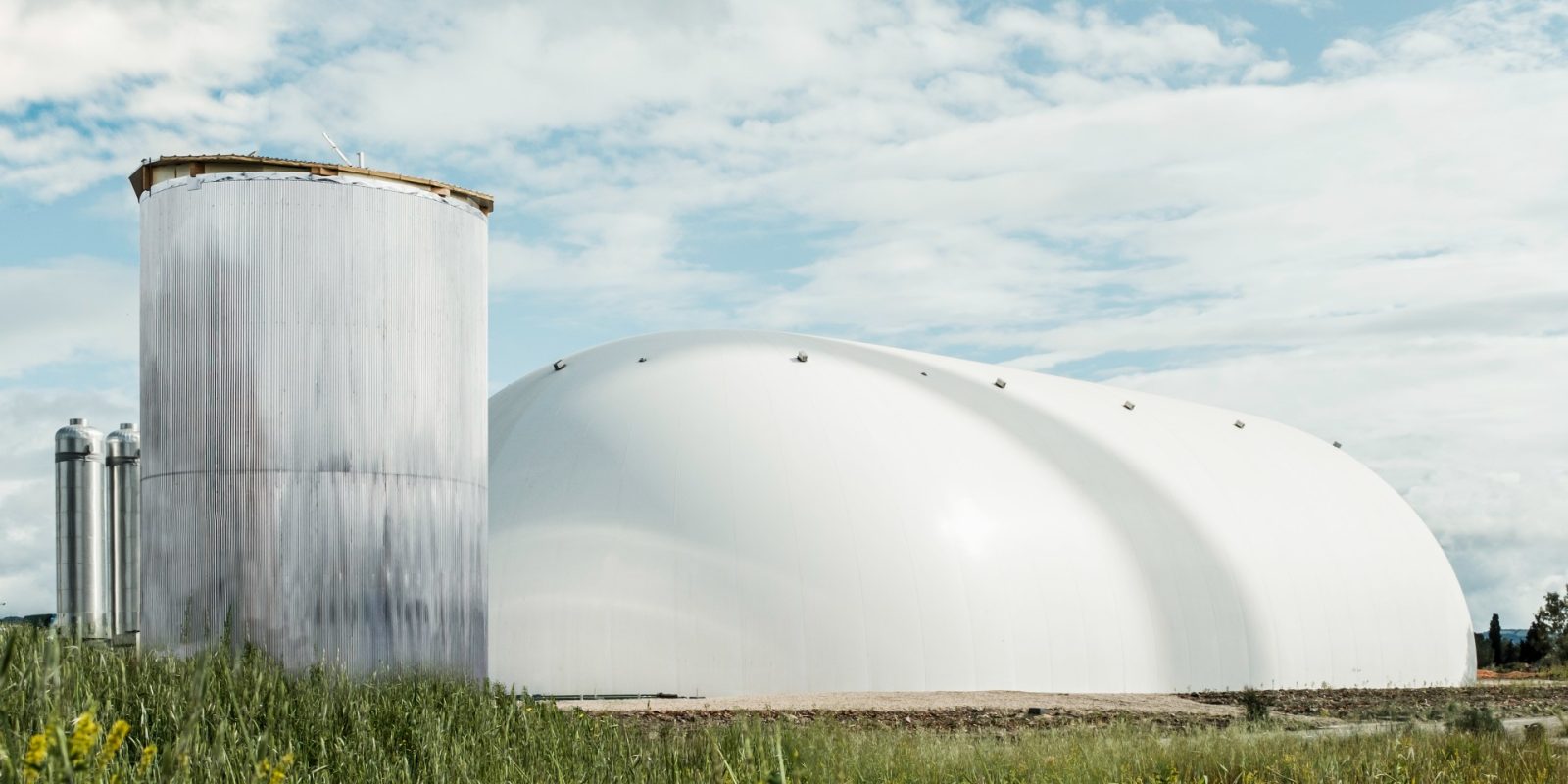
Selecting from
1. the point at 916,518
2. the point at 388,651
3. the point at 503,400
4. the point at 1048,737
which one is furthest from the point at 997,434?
the point at 388,651

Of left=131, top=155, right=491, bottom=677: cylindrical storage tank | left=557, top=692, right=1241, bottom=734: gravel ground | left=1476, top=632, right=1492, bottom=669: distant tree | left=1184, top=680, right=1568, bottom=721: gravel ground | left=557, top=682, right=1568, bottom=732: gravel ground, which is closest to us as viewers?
left=131, top=155, right=491, bottom=677: cylindrical storage tank

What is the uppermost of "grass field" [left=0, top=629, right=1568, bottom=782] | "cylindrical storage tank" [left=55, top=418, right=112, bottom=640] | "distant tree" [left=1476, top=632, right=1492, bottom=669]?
"cylindrical storage tank" [left=55, top=418, right=112, bottom=640]

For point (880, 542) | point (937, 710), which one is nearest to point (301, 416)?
point (937, 710)

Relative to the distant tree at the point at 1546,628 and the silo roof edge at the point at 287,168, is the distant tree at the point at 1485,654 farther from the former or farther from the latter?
the silo roof edge at the point at 287,168

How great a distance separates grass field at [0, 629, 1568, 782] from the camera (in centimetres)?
774

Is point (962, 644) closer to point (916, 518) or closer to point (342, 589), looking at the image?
point (916, 518)

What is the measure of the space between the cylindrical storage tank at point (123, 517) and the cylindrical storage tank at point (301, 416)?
5.96m

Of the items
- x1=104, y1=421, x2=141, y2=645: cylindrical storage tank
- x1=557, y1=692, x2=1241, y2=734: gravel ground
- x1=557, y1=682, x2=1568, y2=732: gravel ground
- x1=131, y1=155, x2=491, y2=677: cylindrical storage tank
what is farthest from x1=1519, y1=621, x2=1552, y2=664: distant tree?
x1=131, y1=155, x2=491, y2=677: cylindrical storage tank

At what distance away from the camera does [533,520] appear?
78.3 ft

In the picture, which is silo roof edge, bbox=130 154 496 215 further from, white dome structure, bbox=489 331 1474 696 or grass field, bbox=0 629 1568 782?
white dome structure, bbox=489 331 1474 696

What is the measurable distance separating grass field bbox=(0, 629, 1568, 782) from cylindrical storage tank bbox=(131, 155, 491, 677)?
813 mm

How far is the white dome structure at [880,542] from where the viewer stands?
22594 mm

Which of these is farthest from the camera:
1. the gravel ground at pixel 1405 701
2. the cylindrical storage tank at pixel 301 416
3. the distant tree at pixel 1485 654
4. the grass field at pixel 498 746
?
the distant tree at pixel 1485 654

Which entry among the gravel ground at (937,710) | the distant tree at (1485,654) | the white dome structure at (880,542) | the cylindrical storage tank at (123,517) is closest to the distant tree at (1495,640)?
the distant tree at (1485,654)
